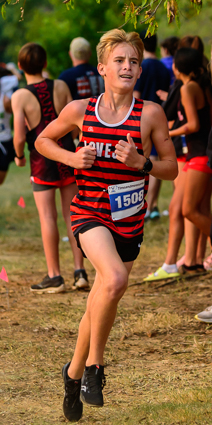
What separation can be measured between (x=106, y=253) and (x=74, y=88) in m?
5.08

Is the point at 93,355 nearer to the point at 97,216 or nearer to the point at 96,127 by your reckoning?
the point at 97,216

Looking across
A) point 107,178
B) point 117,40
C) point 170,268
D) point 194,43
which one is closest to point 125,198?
point 107,178

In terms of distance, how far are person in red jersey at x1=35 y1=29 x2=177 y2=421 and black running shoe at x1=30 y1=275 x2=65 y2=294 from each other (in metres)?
2.72

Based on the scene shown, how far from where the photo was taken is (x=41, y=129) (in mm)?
5988

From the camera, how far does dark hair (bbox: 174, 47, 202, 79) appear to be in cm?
595

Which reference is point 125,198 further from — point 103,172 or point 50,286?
point 50,286

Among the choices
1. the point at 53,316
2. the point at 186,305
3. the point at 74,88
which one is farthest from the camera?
the point at 74,88

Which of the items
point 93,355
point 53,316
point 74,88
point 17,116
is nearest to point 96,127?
point 93,355

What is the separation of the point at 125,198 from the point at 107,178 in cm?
14

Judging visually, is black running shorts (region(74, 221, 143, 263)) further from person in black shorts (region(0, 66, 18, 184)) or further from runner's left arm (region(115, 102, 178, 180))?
person in black shorts (region(0, 66, 18, 184))

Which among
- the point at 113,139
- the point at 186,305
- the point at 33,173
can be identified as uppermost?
the point at 113,139

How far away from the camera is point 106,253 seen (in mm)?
3188

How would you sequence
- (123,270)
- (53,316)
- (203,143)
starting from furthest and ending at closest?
(203,143), (53,316), (123,270)

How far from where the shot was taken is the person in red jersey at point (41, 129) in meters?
5.95
